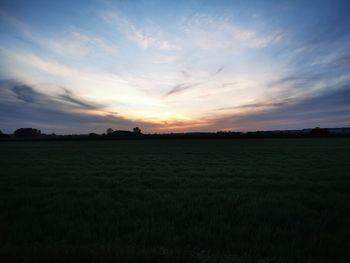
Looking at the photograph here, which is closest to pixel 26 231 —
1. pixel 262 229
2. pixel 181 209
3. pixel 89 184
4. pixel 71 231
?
pixel 71 231

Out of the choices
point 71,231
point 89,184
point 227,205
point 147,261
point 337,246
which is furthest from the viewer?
point 89,184

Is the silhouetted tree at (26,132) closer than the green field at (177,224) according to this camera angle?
No

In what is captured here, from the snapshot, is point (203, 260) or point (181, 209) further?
point (181, 209)

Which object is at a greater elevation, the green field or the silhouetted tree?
the silhouetted tree

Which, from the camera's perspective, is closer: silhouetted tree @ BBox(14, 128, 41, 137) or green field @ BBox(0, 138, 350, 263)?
green field @ BBox(0, 138, 350, 263)

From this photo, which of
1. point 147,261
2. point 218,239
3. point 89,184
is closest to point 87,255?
point 147,261

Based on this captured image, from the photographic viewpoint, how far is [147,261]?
467 cm

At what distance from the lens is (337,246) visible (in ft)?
17.4

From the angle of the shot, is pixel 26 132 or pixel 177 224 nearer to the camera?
pixel 177 224

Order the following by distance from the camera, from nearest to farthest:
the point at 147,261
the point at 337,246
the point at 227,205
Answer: the point at 147,261 < the point at 337,246 < the point at 227,205

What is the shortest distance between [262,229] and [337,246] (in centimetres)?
154

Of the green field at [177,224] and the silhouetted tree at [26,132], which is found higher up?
the silhouetted tree at [26,132]

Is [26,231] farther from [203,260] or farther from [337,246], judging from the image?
[337,246]

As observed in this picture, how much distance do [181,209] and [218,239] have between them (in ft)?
7.63
